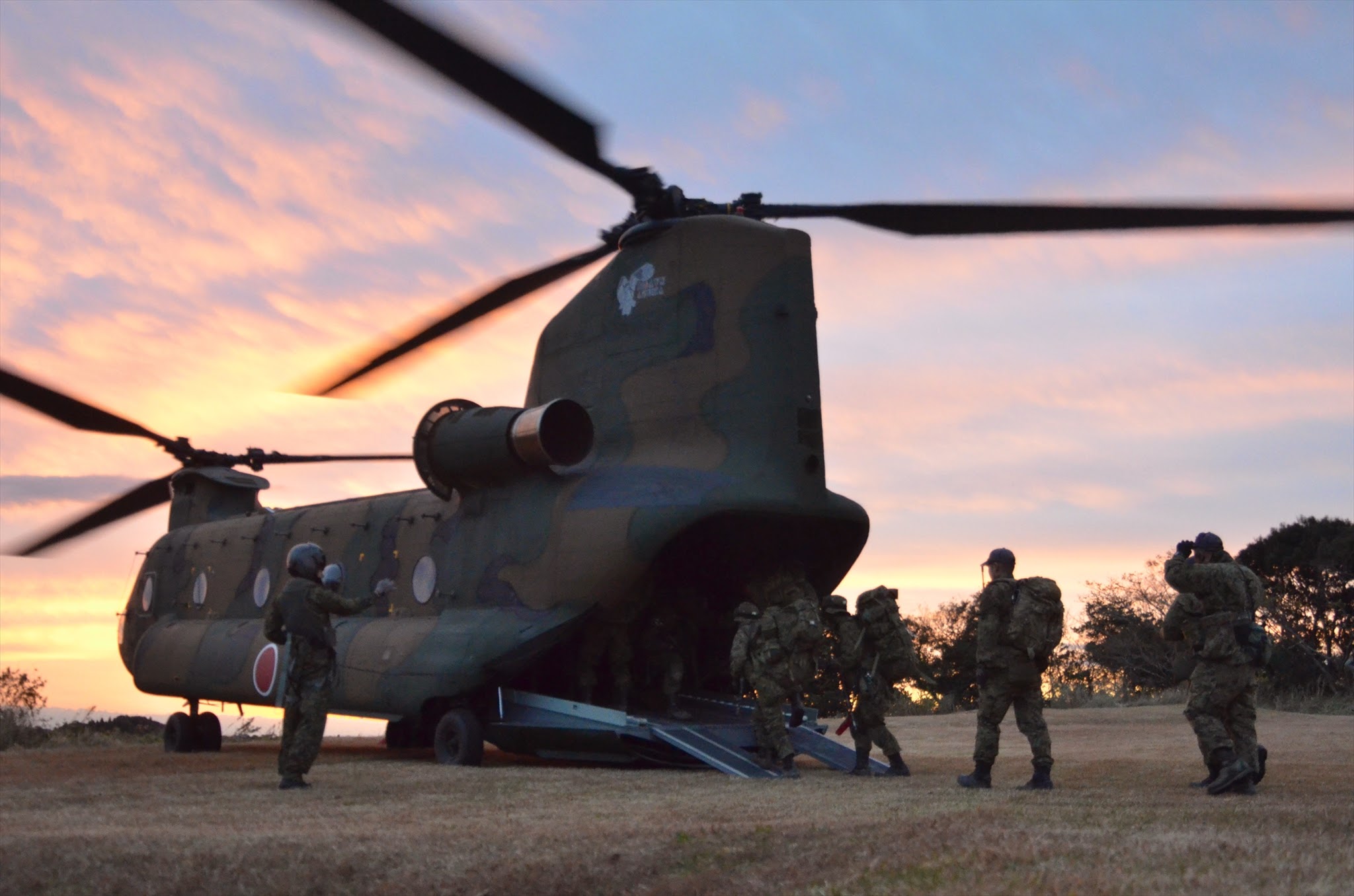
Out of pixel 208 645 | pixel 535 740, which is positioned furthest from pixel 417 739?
pixel 535 740

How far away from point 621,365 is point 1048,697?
623 inches

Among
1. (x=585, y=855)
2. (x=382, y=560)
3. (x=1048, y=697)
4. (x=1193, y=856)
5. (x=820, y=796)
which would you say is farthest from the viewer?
(x=1048, y=697)

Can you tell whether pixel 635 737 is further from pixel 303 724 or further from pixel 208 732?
pixel 208 732

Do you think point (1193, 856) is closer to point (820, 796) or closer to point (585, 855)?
point (585, 855)

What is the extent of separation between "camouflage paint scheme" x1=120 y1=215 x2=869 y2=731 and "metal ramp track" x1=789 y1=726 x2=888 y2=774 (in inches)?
57.2

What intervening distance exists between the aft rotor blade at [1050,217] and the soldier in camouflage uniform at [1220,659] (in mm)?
2330

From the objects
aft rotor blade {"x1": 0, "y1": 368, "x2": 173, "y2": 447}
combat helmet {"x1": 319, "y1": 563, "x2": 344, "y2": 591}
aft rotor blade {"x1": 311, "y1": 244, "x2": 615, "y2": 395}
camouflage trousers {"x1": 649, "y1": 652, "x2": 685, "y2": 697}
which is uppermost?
aft rotor blade {"x1": 311, "y1": 244, "x2": 615, "y2": 395}

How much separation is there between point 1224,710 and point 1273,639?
73.3 ft

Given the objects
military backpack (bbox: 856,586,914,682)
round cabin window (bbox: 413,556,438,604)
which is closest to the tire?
round cabin window (bbox: 413,556,438,604)

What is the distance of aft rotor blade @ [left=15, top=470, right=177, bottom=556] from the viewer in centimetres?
1623

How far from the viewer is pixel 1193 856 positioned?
17.0 feet

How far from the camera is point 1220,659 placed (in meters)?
8.64

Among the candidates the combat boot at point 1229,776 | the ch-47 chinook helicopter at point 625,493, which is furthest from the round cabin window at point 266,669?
the combat boot at point 1229,776

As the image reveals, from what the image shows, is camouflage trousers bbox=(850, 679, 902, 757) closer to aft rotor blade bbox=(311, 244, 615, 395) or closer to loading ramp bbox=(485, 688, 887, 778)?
loading ramp bbox=(485, 688, 887, 778)
